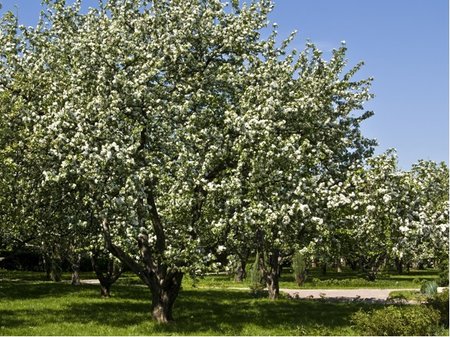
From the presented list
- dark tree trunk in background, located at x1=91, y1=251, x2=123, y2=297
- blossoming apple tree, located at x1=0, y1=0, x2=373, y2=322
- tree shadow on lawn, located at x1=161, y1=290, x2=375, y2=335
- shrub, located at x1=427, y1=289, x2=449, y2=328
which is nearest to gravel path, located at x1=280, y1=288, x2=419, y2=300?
tree shadow on lawn, located at x1=161, y1=290, x2=375, y2=335

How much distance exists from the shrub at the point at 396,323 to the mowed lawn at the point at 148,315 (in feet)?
4.33

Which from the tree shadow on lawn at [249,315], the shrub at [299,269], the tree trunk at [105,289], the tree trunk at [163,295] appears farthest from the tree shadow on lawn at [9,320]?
the shrub at [299,269]

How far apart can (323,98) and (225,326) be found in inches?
420

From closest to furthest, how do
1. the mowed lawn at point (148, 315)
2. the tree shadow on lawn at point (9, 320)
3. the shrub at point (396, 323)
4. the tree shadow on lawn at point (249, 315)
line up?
the shrub at point (396, 323), the mowed lawn at point (148, 315), the tree shadow on lawn at point (9, 320), the tree shadow on lawn at point (249, 315)

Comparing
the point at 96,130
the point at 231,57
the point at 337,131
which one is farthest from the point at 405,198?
the point at 96,130

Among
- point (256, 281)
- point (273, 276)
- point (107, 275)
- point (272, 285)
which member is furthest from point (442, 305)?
point (256, 281)

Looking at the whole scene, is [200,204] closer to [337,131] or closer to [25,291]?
[337,131]

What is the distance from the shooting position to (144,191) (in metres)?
21.3

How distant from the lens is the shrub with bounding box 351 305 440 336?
18.8 metres

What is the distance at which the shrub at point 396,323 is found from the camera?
1877 cm

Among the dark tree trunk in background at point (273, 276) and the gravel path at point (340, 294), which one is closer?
the dark tree trunk in background at point (273, 276)

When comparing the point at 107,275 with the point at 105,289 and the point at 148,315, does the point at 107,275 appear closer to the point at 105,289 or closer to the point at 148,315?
the point at 105,289

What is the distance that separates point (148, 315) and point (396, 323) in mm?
11545

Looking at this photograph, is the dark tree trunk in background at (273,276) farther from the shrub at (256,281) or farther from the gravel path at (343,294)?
the shrub at (256,281)
